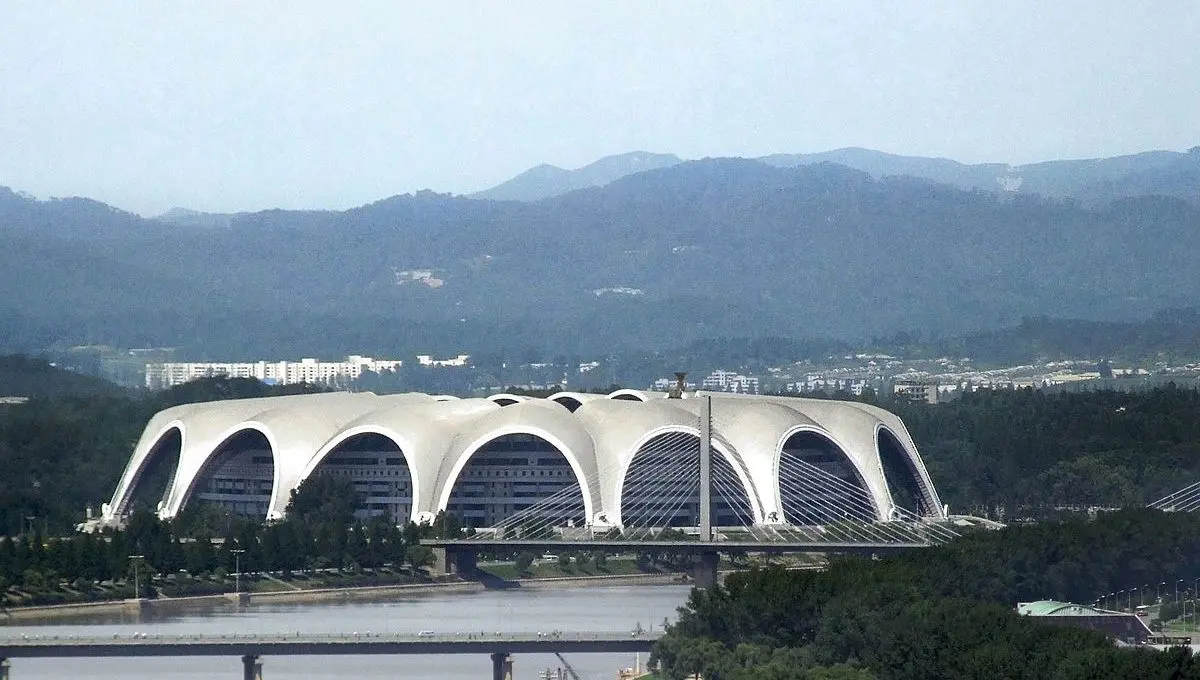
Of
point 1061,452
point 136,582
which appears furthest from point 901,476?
point 136,582

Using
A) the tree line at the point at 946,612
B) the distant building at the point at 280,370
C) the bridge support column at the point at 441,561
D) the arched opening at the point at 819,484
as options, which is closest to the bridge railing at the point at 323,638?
the tree line at the point at 946,612

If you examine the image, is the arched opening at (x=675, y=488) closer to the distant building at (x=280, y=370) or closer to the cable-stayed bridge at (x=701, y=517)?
the cable-stayed bridge at (x=701, y=517)

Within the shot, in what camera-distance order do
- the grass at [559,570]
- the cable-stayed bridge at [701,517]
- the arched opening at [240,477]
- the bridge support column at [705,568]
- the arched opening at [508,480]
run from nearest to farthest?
the bridge support column at [705,568], the cable-stayed bridge at [701,517], the grass at [559,570], the arched opening at [508,480], the arched opening at [240,477]

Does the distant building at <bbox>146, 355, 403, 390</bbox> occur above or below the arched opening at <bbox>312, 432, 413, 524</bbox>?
above

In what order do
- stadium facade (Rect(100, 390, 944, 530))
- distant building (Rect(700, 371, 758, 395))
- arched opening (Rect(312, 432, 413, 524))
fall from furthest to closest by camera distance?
distant building (Rect(700, 371, 758, 395)) → arched opening (Rect(312, 432, 413, 524)) → stadium facade (Rect(100, 390, 944, 530))

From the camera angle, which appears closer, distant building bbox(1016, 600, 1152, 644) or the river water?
distant building bbox(1016, 600, 1152, 644)

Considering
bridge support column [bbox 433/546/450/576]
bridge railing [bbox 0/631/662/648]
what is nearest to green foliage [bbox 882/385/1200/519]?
bridge support column [bbox 433/546/450/576]


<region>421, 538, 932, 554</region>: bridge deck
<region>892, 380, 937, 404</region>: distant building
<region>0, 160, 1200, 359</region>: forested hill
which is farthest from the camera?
<region>0, 160, 1200, 359</region>: forested hill

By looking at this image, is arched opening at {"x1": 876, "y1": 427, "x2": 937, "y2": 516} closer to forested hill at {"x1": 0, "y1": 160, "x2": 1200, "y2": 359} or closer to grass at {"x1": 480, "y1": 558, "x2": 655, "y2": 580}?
grass at {"x1": 480, "y1": 558, "x2": 655, "y2": 580}
